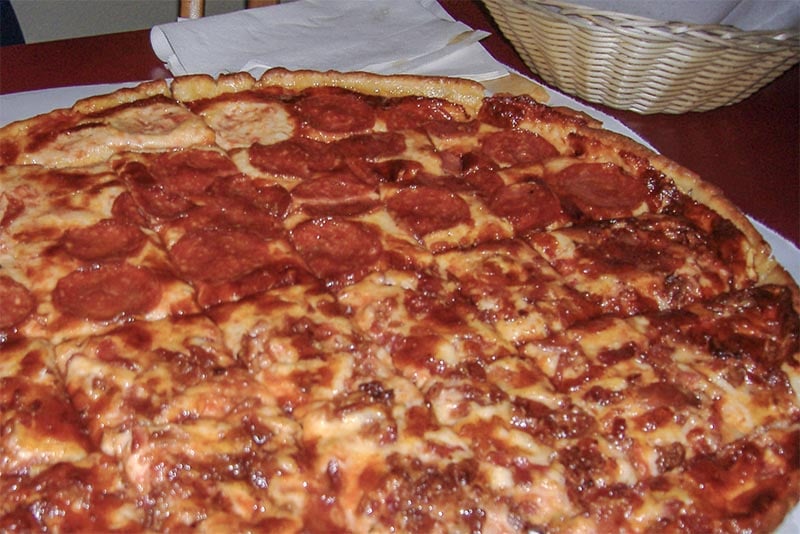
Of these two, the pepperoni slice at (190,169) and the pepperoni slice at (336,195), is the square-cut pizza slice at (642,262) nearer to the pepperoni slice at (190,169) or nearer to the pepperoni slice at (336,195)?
the pepperoni slice at (336,195)

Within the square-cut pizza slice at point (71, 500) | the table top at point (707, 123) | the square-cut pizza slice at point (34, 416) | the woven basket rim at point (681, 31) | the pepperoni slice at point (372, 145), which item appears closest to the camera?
the square-cut pizza slice at point (71, 500)

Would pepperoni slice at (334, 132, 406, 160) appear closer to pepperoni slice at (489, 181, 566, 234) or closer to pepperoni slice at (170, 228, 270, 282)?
pepperoni slice at (489, 181, 566, 234)

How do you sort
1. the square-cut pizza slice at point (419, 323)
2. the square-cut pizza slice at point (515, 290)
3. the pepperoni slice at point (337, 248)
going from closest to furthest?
the square-cut pizza slice at point (419, 323)
the square-cut pizza slice at point (515, 290)
the pepperoni slice at point (337, 248)

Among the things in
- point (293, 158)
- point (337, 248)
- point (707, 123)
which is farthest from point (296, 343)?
point (707, 123)

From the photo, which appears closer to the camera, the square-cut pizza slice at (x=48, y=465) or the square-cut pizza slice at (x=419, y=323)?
the square-cut pizza slice at (x=48, y=465)

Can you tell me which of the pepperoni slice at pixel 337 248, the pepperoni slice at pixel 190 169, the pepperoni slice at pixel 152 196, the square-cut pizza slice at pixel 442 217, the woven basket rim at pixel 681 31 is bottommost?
the pepperoni slice at pixel 152 196

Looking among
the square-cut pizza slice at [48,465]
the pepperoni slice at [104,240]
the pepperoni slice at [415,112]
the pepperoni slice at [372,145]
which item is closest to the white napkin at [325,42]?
the pepperoni slice at [415,112]

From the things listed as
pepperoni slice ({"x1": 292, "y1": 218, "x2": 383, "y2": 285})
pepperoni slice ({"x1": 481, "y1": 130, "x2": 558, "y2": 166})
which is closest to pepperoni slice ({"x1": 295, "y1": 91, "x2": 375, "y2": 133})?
pepperoni slice ({"x1": 481, "y1": 130, "x2": 558, "y2": 166})
